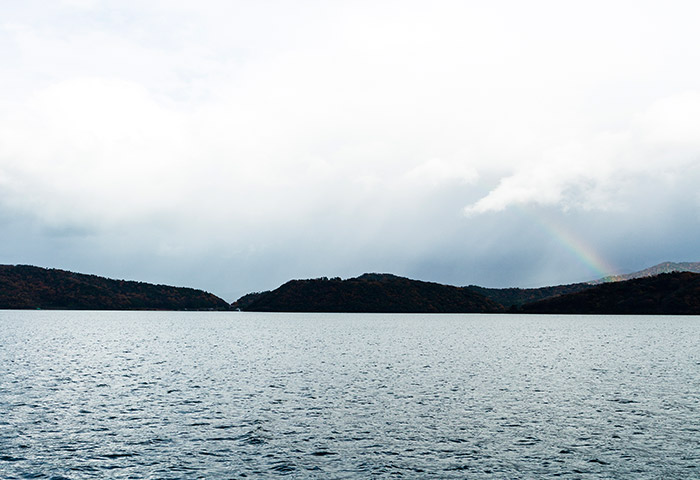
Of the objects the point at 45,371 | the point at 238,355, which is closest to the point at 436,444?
the point at 45,371

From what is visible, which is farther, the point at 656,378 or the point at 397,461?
the point at 656,378

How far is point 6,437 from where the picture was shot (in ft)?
128

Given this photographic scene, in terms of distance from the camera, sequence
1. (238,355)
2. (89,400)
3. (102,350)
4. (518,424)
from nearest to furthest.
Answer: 1. (518,424)
2. (89,400)
3. (238,355)
4. (102,350)

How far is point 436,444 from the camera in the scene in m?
38.5

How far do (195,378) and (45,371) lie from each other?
77.8 ft

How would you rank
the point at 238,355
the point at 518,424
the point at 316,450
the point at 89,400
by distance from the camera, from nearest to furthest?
the point at 316,450 → the point at 518,424 → the point at 89,400 → the point at 238,355

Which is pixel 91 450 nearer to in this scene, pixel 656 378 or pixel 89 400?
pixel 89 400

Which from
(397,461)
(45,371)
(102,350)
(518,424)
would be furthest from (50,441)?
(102,350)

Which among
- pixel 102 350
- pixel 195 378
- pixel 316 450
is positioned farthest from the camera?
pixel 102 350

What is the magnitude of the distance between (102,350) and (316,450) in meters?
103

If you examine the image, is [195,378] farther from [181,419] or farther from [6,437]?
[6,437]

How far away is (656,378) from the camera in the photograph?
75.8 metres

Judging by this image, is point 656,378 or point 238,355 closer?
point 656,378

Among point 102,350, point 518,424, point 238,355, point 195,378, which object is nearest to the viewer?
point 518,424
